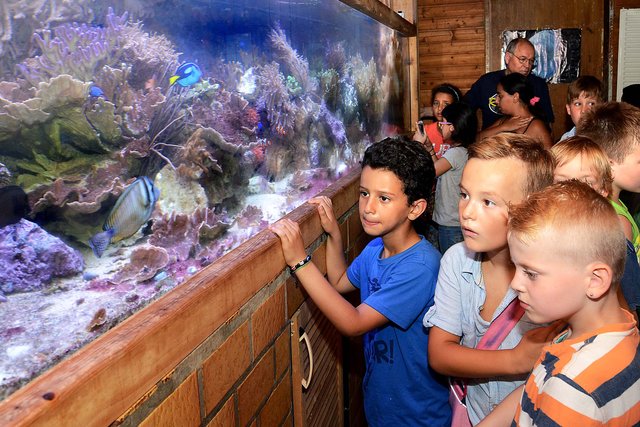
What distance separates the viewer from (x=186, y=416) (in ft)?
4.59

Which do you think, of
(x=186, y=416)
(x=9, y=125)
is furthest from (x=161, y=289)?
(x=9, y=125)

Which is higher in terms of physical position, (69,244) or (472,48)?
(472,48)

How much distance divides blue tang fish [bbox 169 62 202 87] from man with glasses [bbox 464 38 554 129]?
15.9 ft

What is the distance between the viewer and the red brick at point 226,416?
159 cm

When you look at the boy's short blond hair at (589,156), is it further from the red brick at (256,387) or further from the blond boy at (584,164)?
the red brick at (256,387)

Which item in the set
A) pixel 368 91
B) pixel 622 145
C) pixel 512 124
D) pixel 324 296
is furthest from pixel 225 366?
pixel 512 124

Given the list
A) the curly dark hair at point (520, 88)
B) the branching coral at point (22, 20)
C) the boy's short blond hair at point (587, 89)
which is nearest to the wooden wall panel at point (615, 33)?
the curly dark hair at point (520, 88)

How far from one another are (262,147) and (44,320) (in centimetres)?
129

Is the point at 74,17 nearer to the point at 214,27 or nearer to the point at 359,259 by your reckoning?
the point at 214,27

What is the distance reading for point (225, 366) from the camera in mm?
1640

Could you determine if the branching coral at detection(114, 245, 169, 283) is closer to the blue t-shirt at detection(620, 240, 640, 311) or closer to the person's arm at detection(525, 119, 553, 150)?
the blue t-shirt at detection(620, 240, 640, 311)

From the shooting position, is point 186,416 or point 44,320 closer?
point 44,320

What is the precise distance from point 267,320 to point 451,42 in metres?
7.61

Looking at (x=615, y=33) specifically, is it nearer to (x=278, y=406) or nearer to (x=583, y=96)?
(x=583, y=96)
